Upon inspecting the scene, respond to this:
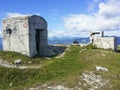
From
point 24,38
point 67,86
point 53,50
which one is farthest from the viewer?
point 53,50

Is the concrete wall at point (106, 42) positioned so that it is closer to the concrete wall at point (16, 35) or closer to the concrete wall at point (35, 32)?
the concrete wall at point (35, 32)

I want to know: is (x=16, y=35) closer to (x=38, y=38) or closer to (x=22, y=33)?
(x=22, y=33)

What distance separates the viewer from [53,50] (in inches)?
1387

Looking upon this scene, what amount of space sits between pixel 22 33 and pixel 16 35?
1.02 m

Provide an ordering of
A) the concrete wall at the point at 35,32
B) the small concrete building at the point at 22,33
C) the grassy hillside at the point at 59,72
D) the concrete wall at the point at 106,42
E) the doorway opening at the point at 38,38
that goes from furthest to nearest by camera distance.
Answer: the concrete wall at the point at 106,42 → the doorway opening at the point at 38,38 → the concrete wall at the point at 35,32 → the small concrete building at the point at 22,33 → the grassy hillside at the point at 59,72

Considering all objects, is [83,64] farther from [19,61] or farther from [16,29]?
[16,29]

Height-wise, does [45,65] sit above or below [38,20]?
below

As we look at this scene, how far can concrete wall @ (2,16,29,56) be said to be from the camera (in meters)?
28.5

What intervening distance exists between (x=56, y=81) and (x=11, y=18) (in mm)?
12955

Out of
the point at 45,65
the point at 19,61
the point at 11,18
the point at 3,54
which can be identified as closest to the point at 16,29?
the point at 11,18

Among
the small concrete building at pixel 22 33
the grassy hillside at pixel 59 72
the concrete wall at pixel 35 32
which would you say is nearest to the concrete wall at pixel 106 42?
the grassy hillside at pixel 59 72

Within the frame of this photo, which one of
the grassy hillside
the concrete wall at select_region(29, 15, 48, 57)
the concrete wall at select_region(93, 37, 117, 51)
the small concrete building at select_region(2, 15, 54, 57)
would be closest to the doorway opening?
the concrete wall at select_region(29, 15, 48, 57)

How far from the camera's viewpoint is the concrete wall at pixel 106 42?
3597cm

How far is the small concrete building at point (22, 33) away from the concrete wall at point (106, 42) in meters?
11.0
